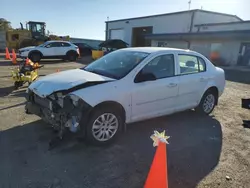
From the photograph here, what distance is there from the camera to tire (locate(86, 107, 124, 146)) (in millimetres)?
3490

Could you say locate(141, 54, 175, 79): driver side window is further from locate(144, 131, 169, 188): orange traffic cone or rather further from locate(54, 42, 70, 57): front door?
locate(54, 42, 70, 57): front door

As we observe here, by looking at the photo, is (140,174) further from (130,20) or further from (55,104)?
(130,20)

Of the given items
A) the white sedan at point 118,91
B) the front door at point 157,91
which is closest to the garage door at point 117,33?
the white sedan at point 118,91

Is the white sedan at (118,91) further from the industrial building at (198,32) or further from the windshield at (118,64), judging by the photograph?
the industrial building at (198,32)

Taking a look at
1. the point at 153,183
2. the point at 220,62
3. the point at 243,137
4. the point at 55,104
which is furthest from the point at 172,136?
the point at 220,62

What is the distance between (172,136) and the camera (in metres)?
4.30

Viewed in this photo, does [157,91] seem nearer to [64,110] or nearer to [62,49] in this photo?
[64,110]

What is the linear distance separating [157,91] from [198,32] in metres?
19.6

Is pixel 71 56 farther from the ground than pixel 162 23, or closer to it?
closer to it

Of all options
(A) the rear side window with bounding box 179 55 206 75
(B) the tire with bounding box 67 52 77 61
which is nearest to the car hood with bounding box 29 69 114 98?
(A) the rear side window with bounding box 179 55 206 75

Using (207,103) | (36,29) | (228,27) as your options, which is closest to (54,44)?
(36,29)

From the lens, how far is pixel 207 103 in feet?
17.9

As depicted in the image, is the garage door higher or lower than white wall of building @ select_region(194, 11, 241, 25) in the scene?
lower

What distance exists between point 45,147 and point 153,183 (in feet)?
6.73
